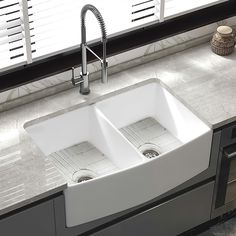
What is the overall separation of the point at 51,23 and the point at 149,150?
2.39 feet

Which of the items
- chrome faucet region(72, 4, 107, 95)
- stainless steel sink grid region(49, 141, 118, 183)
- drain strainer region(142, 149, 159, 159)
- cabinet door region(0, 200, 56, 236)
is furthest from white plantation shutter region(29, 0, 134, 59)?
cabinet door region(0, 200, 56, 236)

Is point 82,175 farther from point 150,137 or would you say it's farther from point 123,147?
point 150,137

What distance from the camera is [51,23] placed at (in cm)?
325

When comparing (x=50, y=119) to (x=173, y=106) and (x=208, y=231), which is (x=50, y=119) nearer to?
(x=173, y=106)

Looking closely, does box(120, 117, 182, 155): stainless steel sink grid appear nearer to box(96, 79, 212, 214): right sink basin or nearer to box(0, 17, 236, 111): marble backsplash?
box(96, 79, 212, 214): right sink basin

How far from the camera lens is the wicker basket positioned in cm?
362

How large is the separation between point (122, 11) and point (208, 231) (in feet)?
3.91

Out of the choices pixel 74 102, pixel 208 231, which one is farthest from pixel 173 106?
pixel 208 231

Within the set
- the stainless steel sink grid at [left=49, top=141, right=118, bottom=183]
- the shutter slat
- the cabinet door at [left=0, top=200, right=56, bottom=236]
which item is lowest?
the cabinet door at [left=0, top=200, right=56, bottom=236]

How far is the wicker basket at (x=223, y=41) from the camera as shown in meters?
3.62

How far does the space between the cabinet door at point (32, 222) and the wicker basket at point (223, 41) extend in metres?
1.23

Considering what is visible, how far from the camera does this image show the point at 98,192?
3.04 metres

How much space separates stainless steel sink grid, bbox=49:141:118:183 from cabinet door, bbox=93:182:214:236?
0.25 meters

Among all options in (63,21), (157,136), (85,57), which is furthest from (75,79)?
(157,136)
